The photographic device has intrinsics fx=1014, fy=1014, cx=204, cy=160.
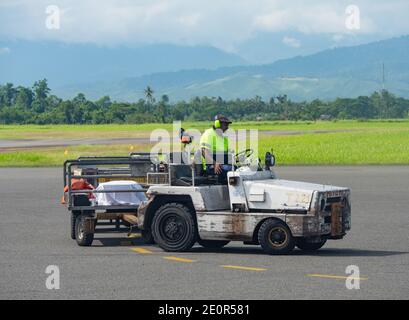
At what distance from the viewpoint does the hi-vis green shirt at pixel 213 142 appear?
16406 millimetres

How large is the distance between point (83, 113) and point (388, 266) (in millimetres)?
159635

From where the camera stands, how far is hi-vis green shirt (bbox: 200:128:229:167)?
16.4 m

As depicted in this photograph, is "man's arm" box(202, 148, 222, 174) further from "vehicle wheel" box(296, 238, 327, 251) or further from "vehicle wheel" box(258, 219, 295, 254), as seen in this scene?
"vehicle wheel" box(296, 238, 327, 251)

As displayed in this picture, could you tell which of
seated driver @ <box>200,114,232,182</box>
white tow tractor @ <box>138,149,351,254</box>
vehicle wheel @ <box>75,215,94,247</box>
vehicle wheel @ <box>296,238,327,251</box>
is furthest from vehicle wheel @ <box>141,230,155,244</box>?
vehicle wheel @ <box>296,238,327,251</box>

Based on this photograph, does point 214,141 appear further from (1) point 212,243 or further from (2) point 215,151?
(1) point 212,243

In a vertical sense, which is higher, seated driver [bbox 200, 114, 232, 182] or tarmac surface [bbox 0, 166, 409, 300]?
seated driver [bbox 200, 114, 232, 182]

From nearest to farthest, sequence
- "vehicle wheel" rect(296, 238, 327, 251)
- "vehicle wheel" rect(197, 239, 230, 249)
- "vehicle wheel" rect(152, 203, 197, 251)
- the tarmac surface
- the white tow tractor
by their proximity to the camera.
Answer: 1. the tarmac surface
2. the white tow tractor
3. "vehicle wheel" rect(152, 203, 197, 251)
4. "vehicle wheel" rect(296, 238, 327, 251)
5. "vehicle wheel" rect(197, 239, 230, 249)

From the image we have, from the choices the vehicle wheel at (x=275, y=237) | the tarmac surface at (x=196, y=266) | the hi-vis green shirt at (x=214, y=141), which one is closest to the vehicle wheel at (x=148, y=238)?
the tarmac surface at (x=196, y=266)

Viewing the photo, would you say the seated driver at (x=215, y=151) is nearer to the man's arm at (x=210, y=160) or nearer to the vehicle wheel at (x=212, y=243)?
the man's arm at (x=210, y=160)

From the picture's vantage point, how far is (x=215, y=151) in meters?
16.5

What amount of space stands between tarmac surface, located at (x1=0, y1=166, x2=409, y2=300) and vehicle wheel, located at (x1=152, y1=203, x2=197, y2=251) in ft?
0.64

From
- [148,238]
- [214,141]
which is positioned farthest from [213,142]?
[148,238]

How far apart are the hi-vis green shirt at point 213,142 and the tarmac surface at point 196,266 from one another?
1.71 metres

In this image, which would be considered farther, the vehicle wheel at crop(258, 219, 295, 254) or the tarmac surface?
the vehicle wheel at crop(258, 219, 295, 254)
